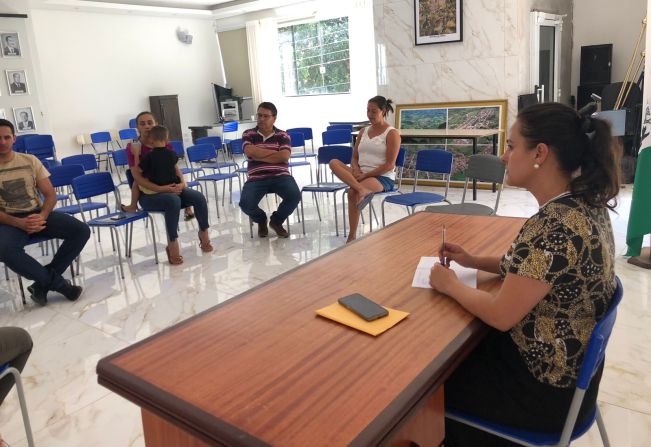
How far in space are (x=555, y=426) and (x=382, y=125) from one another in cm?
342

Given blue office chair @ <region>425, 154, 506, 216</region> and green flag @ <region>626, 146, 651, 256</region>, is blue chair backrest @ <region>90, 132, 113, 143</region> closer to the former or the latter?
blue office chair @ <region>425, 154, 506, 216</region>

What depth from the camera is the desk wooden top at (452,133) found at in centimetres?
598

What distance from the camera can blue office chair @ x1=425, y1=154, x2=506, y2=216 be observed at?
374cm

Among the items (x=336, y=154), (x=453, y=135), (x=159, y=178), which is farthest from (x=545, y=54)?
(x=159, y=178)

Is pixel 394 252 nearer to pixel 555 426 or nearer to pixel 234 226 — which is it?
pixel 555 426

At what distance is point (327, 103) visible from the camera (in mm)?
10836

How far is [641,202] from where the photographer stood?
11.9 ft

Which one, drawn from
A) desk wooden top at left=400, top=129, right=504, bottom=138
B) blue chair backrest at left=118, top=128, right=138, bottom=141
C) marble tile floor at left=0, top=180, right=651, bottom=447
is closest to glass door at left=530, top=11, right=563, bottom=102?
desk wooden top at left=400, top=129, right=504, bottom=138

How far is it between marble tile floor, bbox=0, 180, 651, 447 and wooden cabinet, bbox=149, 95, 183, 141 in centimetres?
562

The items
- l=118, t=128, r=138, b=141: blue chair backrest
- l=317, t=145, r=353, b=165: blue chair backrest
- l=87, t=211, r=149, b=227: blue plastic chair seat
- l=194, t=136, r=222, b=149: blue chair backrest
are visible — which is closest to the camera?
l=87, t=211, r=149, b=227: blue plastic chair seat

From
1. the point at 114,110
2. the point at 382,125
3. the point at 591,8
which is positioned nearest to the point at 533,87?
the point at 591,8

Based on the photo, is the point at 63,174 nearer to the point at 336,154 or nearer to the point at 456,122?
the point at 336,154

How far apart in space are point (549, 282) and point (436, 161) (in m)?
3.17

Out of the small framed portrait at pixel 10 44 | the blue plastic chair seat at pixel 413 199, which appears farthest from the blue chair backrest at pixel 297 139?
the small framed portrait at pixel 10 44
